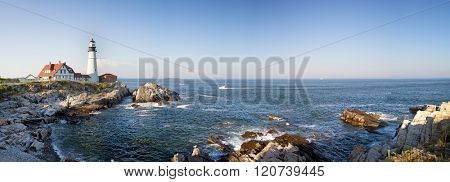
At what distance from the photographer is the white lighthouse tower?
67438 mm

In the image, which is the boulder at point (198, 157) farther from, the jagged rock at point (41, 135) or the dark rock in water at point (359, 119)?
the dark rock in water at point (359, 119)

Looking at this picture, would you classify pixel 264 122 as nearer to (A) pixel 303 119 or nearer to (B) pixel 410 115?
(A) pixel 303 119

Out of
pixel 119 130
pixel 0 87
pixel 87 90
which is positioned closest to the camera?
pixel 119 130

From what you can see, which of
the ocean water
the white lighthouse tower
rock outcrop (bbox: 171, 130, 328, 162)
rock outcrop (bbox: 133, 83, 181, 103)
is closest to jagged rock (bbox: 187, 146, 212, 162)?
rock outcrop (bbox: 171, 130, 328, 162)

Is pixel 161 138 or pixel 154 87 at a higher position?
pixel 154 87

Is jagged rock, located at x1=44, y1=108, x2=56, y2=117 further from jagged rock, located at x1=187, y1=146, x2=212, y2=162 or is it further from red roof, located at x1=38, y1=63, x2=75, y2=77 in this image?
red roof, located at x1=38, y1=63, x2=75, y2=77

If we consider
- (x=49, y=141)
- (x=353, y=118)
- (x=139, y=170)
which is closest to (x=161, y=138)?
(x=49, y=141)

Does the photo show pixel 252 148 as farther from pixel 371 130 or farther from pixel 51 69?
pixel 51 69

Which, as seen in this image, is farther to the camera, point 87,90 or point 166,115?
point 87,90

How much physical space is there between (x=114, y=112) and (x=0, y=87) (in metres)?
20.9

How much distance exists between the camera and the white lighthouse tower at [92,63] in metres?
67.4

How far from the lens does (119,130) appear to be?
2961cm

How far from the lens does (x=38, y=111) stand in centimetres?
3641

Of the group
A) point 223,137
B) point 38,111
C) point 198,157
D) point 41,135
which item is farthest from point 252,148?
point 38,111
